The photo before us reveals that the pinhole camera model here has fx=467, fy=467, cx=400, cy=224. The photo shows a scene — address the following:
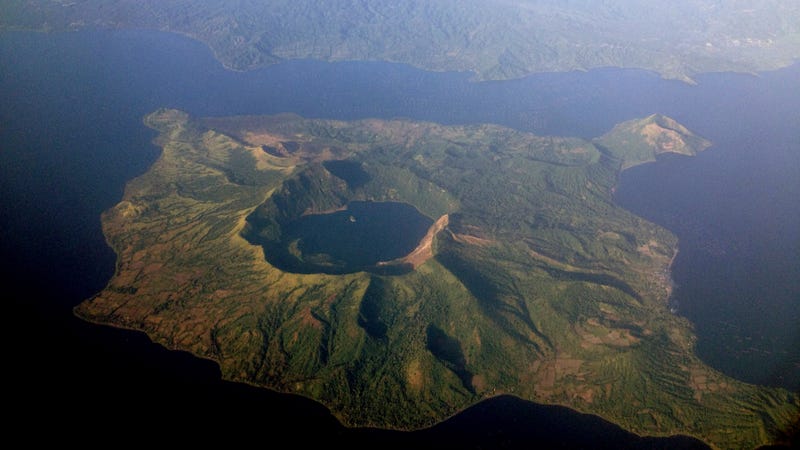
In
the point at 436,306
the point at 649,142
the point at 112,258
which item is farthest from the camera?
the point at 649,142

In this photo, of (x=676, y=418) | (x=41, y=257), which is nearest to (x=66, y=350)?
(x=41, y=257)

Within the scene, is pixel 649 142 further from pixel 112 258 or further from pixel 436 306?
pixel 112 258

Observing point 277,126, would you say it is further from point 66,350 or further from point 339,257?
point 66,350

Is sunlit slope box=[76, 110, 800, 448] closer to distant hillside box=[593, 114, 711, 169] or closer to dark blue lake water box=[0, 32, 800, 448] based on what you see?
dark blue lake water box=[0, 32, 800, 448]

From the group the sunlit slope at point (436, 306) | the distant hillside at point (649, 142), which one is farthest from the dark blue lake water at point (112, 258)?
the distant hillside at point (649, 142)

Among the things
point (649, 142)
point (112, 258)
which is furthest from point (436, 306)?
point (649, 142)

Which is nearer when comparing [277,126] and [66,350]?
[66,350]

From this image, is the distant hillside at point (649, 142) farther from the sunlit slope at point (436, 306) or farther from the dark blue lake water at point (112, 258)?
the sunlit slope at point (436, 306)

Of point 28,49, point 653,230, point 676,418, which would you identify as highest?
point 28,49
